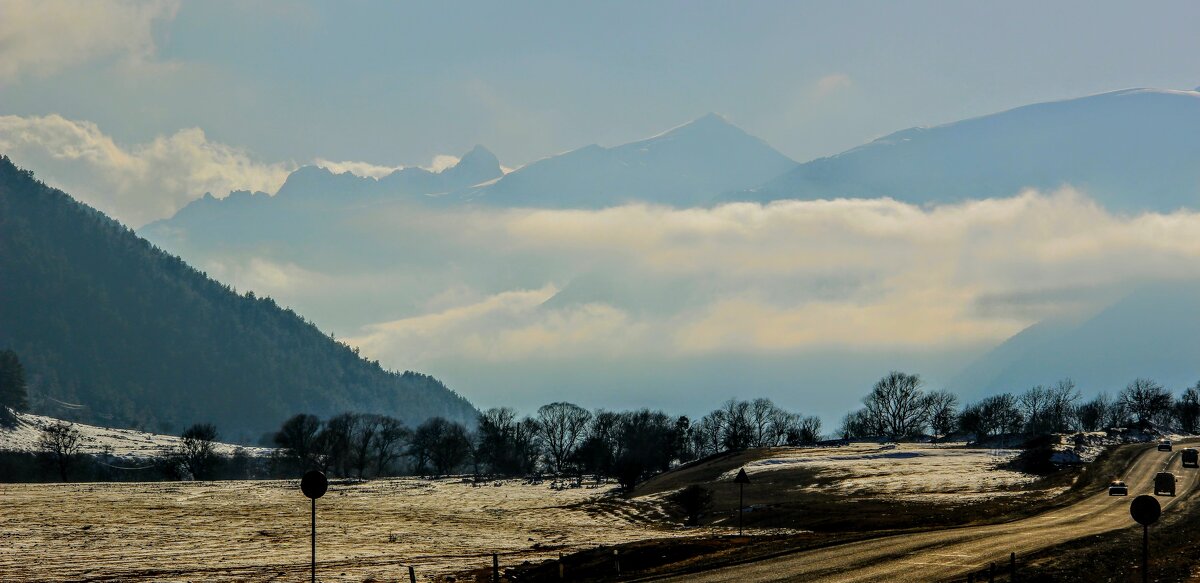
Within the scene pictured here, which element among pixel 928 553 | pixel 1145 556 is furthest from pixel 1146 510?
pixel 928 553

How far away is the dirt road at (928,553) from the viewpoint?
150ft

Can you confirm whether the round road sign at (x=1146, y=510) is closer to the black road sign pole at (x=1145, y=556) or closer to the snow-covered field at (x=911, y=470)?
the black road sign pole at (x=1145, y=556)

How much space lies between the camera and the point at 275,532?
8719 centimetres

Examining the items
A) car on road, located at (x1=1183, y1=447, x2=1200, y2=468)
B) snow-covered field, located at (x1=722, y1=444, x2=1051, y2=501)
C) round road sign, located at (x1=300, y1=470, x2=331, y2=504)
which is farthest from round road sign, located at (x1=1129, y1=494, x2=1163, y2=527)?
car on road, located at (x1=1183, y1=447, x2=1200, y2=468)

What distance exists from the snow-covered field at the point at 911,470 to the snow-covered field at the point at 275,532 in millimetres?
24825

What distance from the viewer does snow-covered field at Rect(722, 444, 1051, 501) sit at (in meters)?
97.7

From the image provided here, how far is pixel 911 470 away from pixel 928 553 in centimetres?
7166

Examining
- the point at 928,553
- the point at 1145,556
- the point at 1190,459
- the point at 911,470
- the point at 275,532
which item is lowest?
the point at 275,532

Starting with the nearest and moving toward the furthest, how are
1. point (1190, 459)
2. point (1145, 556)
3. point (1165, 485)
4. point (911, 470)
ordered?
point (1145, 556), point (1165, 485), point (1190, 459), point (911, 470)

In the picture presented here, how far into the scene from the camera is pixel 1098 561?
158 feet

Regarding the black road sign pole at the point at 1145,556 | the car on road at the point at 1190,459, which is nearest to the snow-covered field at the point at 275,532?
the black road sign pole at the point at 1145,556

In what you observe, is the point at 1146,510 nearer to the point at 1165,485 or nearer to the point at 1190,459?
the point at 1165,485

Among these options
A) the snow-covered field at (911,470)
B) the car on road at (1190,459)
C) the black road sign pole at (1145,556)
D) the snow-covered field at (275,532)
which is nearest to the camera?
the black road sign pole at (1145,556)

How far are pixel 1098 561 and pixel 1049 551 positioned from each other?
9.35 feet
